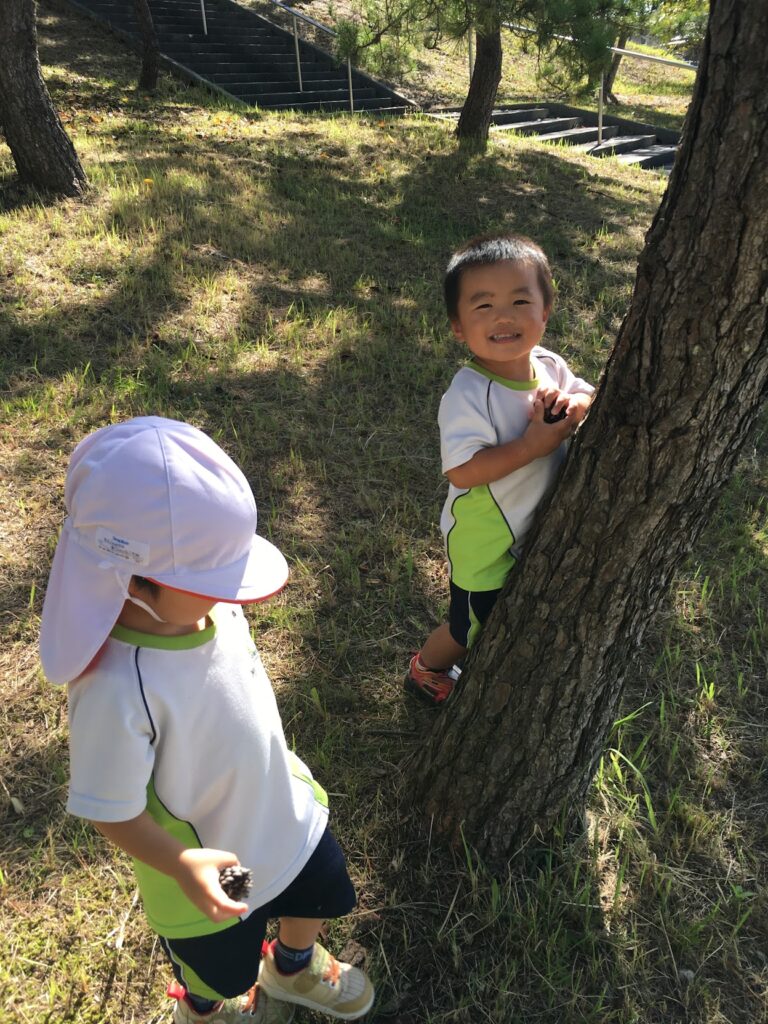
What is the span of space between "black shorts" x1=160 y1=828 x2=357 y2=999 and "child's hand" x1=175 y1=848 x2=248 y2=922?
0.29m

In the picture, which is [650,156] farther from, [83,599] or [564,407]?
[83,599]

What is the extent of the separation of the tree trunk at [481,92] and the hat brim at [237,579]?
867cm

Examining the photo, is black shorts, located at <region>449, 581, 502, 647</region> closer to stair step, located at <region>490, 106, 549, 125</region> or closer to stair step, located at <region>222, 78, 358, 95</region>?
stair step, located at <region>222, 78, 358, 95</region>

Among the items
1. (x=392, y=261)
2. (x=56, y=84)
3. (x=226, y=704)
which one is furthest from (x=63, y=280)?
(x=56, y=84)

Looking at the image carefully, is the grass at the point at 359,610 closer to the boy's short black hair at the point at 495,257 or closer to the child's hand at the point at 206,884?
the child's hand at the point at 206,884

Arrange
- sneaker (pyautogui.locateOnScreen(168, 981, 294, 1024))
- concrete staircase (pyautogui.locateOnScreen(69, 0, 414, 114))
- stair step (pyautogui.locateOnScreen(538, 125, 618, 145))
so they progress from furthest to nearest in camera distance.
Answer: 1. stair step (pyautogui.locateOnScreen(538, 125, 618, 145))
2. concrete staircase (pyautogui.locateOnScreen(69, 0, 414, 114))
3. sneaker (pyautogui.locateOnScreen(168, 981, 294, 1024))

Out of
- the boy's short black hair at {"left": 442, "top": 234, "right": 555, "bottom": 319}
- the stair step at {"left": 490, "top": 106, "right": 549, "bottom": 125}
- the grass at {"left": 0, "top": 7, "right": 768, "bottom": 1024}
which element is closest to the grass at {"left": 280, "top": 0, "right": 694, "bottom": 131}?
the stair step at {"left": 490, "top": 106, "right": 549, "bottom": 125}

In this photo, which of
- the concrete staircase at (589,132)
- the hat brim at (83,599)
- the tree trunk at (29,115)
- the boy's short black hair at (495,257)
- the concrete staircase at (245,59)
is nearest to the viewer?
the hat brim at (83,599)

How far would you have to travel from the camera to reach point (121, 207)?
18.2ft

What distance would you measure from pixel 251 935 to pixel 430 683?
1.04m

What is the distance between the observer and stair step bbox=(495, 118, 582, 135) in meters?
12.2

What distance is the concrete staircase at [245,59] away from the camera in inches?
462

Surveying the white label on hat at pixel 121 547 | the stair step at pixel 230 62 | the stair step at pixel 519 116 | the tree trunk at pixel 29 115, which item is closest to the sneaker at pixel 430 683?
the white label on hat at pixel 121 547

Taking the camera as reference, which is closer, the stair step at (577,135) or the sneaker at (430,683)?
the sneaker at (430,683)
